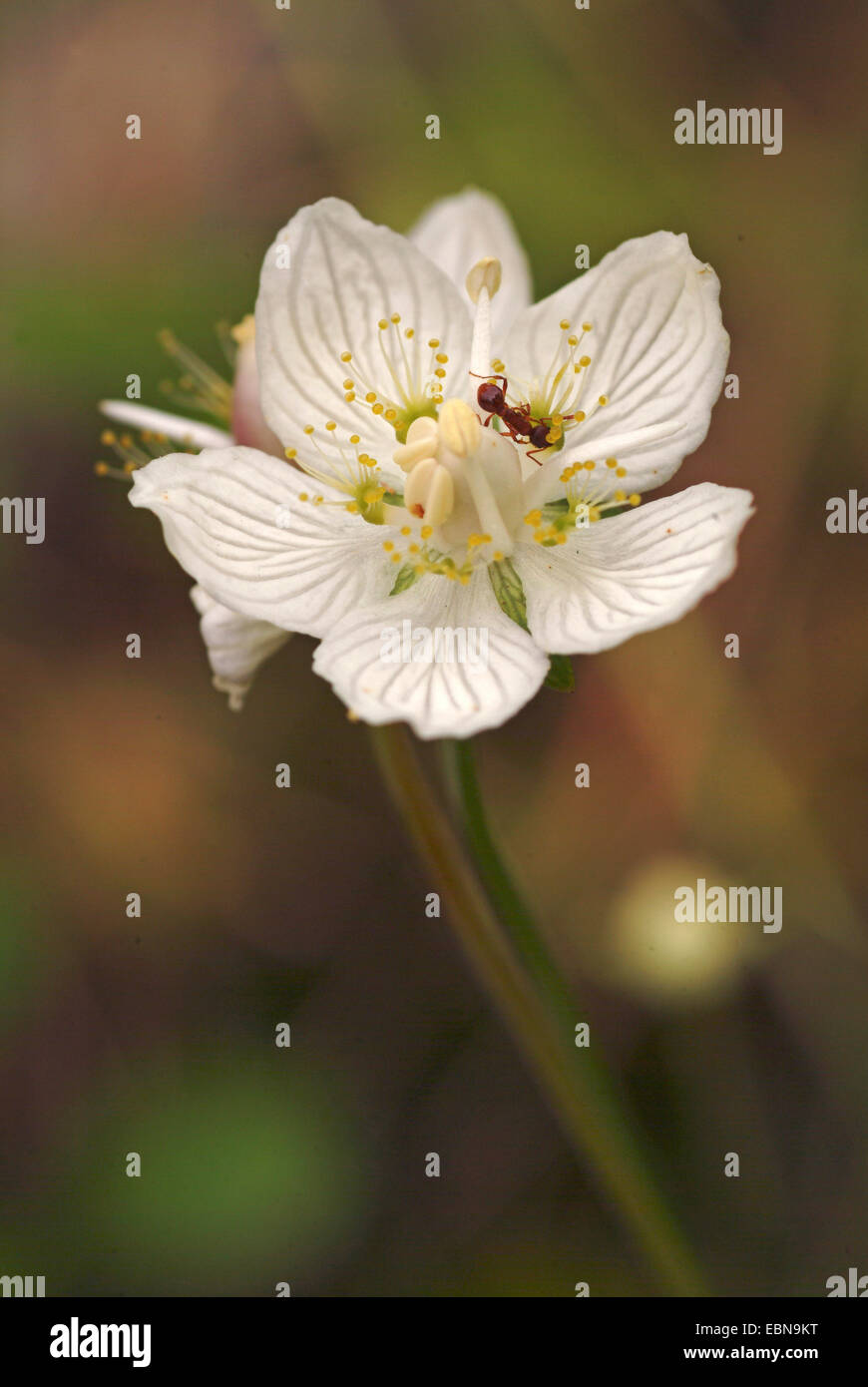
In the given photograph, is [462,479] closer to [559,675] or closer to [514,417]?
[514,417]

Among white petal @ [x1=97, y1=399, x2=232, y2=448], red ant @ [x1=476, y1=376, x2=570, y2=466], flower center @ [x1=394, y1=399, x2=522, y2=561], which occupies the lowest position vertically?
flower center @ [x1=394, y1=399, x2=522, y2=561]

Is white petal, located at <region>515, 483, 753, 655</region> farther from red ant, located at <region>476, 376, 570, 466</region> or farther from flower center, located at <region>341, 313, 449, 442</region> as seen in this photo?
flower center, located at <region>341, 313, 449, 442</region>

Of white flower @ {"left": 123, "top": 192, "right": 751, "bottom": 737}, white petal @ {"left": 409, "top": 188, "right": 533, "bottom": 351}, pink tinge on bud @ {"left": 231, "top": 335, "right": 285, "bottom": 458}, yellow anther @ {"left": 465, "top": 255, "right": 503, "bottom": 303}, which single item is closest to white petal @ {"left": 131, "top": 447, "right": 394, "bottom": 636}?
white flower @ {"left": 123, "top": 192, "right": 751, "bottom": 737}

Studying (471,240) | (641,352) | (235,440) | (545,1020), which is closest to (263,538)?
(235,440)

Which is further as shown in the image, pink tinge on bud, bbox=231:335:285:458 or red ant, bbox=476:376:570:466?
pink tinge on bud, bbox=231:335:285:458

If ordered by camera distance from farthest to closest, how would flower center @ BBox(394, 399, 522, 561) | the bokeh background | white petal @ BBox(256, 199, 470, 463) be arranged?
the bokeh background → white petal @ BBox(256, 199, 470, 463) → flower center @ BBox(394, 399, 522, 561)
